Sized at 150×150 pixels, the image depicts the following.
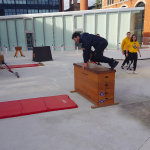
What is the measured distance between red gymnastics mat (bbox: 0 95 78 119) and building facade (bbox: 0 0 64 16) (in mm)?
50681

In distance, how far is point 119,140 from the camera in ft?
9.27

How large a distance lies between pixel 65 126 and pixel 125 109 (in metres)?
1.67

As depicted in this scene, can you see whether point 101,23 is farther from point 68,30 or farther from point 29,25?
point 29,25

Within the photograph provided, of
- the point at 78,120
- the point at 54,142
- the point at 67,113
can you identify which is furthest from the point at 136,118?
the point at 54,142

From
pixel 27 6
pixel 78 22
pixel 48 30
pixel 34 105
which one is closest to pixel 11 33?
pixel 48 30

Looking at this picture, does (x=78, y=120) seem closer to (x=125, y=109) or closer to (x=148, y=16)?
(x=125, y=109)

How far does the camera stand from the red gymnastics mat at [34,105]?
12.9 ft

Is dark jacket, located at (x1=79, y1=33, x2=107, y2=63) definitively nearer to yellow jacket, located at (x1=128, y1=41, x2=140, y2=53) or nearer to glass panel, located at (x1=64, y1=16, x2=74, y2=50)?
yellow jacket, located at (x1=128, y1=41, x2=140, y2=53)

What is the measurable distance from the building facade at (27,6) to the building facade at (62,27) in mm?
29288

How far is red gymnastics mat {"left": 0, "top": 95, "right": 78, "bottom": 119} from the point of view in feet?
12.9

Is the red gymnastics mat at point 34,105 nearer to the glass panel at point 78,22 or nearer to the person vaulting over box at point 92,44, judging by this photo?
the person vaulting over box at point 92,44

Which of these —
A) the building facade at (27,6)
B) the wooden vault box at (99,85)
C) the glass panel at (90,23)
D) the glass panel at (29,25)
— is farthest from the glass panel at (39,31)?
the building facade at (27,6)

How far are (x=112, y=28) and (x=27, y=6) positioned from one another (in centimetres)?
3802

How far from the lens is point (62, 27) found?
22.1 metres
